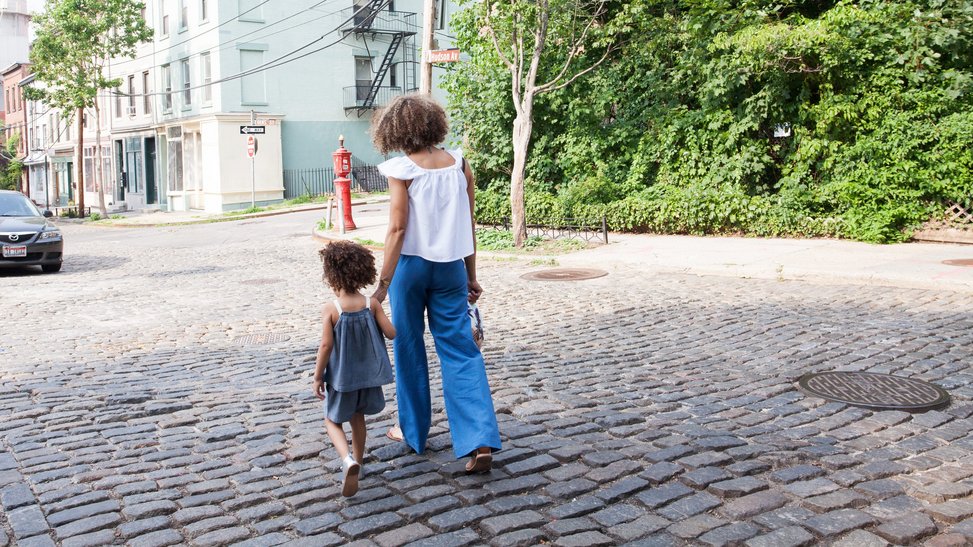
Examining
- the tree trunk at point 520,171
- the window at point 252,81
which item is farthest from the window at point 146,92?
the tree trunk at point 520,171

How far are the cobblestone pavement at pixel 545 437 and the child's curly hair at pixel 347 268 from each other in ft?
3.17

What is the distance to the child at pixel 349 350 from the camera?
13.0ft

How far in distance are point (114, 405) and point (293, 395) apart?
3.79 ft

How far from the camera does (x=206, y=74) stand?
34.8 m

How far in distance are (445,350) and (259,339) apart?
165 inches

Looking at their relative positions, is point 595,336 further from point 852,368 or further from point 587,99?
point 587,99

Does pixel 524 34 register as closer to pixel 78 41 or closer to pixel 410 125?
pixel 410 125

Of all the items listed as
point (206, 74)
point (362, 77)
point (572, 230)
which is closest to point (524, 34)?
point (572, 230)

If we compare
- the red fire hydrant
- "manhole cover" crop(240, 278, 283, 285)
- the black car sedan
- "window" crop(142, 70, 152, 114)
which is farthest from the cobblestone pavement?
"window" crop(142, 70, 152, 114)

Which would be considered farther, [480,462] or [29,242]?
[29,242]

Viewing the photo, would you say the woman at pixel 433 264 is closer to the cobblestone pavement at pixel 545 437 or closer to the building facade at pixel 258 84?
the cobblestone pavement at pixel 545 437

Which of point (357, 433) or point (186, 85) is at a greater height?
point (186, 85)

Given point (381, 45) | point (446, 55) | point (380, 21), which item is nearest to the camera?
point (446, 55)

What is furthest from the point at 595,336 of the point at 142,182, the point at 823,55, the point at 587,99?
the point at 142,182
